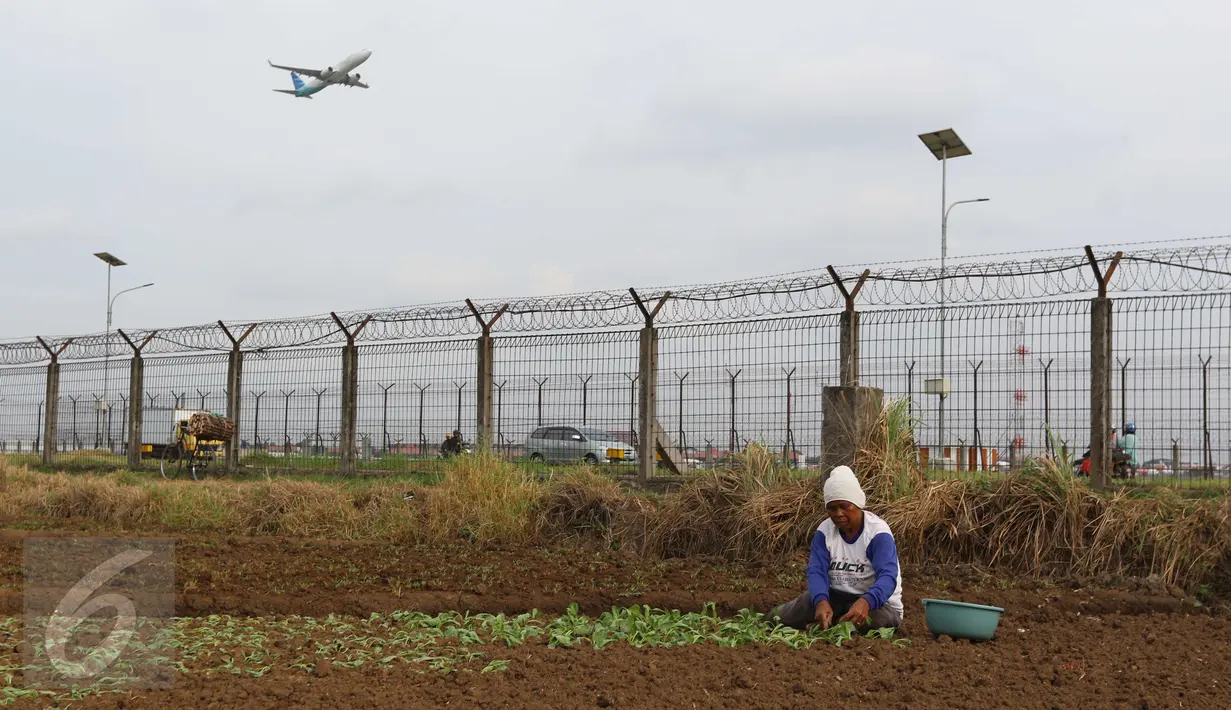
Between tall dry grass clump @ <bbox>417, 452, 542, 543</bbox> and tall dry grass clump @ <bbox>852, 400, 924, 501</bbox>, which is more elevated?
tall dry grass clump @ <bbox>852, 400, 924, 501</bbox>

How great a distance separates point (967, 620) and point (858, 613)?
22.3 inches

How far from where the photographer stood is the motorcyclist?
1332 centimetres

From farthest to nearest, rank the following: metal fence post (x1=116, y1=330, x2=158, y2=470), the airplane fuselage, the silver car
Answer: the airplane fuselage
metal fence post (x1=116, y1=330, x2=158, y2=470)
the silver car

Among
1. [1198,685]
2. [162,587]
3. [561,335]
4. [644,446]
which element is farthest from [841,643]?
[561,335]

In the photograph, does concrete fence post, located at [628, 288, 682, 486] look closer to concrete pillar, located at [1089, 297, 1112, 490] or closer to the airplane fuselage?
concrete pillar, located at [1089, 297, 1112, 490]

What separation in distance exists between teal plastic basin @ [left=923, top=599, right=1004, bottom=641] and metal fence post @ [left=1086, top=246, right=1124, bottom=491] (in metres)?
4.07

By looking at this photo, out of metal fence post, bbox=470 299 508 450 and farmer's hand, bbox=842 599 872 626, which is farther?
metal fence post, bbox=470 299 508 450

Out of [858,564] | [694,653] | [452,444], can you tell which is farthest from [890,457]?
[452,444]

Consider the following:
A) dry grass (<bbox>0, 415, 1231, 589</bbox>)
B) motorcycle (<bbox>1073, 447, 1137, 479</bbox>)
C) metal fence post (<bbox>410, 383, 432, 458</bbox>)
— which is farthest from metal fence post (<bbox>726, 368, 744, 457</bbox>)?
metal fence post (<bbox>410, 383, 432, 458</bbox>)

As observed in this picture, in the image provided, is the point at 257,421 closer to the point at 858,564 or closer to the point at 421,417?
the point at 421,417

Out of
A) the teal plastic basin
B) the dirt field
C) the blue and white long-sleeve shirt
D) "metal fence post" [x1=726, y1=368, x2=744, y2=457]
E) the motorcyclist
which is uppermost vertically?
"metal fence post" [x1=726, y1=368, x2=744, y2=457]

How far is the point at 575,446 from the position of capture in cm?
1248

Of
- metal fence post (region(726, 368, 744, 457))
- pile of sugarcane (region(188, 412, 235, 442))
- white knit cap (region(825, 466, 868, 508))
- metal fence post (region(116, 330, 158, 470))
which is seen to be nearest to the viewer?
white knit cap (region(825, 466, 868, 508))

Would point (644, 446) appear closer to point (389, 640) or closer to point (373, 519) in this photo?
point (373, 519)
